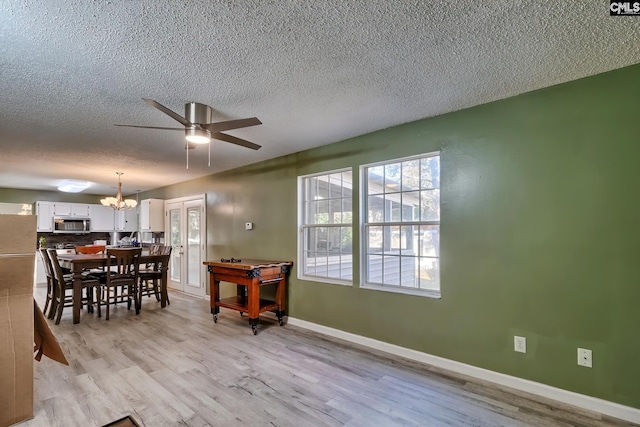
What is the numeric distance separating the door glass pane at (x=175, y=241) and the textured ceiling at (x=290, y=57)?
3707mm

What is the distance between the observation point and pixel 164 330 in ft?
13.1

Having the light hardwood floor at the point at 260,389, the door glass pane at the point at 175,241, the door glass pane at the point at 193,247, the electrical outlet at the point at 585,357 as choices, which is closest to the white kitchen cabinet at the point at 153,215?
the door glass pane at the point at 175,241

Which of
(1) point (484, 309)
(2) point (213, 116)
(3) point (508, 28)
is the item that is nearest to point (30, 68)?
(2) point (213, 116)

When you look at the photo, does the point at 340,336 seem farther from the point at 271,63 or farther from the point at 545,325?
the point at 271,63

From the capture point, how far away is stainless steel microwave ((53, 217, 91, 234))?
25.2 feet

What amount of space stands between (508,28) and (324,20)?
104 centimetres

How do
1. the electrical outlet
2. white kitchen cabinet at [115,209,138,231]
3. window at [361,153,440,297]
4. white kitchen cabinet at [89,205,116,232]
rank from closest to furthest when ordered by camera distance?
the electrical outlet → window at [361,153,440,297] → white kitchen cabinet at [89,205,116,232] → white kitchen cabinet at [115,209,138,231]

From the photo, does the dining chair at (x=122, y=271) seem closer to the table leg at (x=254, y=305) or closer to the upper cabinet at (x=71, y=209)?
the table leg at (x=254, y=305)

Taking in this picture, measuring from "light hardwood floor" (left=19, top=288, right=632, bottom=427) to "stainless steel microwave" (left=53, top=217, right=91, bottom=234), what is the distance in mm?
5349

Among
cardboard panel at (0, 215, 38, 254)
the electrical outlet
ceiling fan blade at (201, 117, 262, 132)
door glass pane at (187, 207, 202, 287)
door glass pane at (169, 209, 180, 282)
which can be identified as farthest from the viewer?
door glass pane at (169, 209, 180, 282)

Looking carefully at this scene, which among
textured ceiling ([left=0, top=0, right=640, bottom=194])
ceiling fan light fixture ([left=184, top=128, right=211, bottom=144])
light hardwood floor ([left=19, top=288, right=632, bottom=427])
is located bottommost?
light hardwood floor ([left=19, top=288, right=632, bottom=427])

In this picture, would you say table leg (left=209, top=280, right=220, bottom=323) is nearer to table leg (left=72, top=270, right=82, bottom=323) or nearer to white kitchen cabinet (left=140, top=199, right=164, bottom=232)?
table leg (left=72, top=270, right=82, bottom=323)

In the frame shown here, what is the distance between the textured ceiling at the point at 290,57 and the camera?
1.61m

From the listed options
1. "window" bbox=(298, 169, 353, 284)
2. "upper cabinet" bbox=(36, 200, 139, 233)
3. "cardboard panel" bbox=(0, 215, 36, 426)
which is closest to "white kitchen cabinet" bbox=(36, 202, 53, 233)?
"upper cabinet" bbox=(36, 200, 139, 233)
